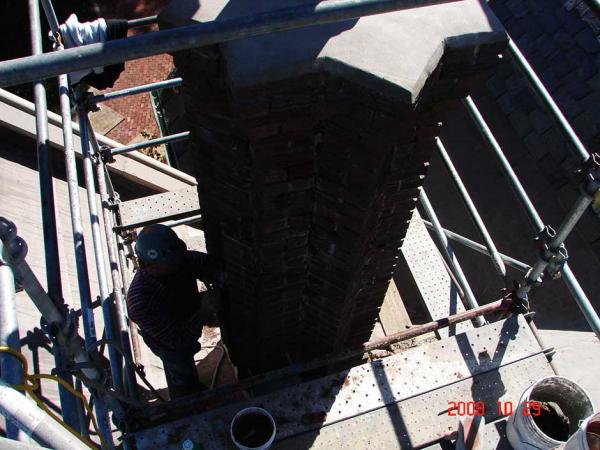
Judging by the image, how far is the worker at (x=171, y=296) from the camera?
14.7 ft

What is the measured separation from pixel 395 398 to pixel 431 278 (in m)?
2.44

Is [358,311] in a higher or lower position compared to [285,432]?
higher

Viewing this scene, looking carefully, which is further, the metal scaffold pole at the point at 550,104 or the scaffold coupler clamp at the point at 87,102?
the scaffold coupler clamp at the point at 87,102

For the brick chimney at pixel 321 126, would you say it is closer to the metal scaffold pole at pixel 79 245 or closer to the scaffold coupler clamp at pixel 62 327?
the metal scaffold pole at pixel 79 245

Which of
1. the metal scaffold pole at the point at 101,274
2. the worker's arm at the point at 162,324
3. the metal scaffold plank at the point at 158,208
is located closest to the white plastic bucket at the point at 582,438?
the metal scaffold pole at the point at 101,274

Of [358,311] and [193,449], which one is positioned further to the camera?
[358,311]

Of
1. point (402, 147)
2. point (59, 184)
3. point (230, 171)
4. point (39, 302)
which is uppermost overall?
point (59, 184)

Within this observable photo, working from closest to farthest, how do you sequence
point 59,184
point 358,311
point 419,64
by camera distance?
1. point 419,64
2. point 358,311
3. point 59,184

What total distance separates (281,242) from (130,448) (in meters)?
1.75

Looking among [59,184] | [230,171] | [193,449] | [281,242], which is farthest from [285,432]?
[59,184]

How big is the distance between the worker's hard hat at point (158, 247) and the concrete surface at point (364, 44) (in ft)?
6.80

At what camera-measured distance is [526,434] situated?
3.53 meters

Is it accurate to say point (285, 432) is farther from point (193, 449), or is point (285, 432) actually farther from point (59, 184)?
point (59, 184)

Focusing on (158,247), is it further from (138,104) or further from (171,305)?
(138,104)
